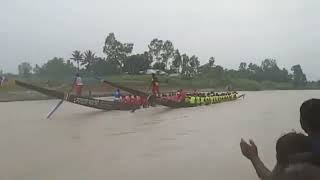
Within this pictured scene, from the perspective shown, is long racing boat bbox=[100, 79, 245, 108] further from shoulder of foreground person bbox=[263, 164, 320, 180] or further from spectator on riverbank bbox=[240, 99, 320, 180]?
shoulder of foreground person bbox=[263, 164, 320, 180]

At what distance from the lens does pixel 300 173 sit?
215 centimetres

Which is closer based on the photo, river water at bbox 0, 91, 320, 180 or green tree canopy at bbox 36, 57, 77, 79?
river water at bbox 0, 91, 320, 180

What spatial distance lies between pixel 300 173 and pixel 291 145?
19cm

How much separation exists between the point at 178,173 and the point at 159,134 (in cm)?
630

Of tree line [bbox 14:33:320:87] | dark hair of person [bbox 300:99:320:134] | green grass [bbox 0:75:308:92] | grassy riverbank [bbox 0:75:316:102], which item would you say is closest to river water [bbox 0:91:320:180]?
dark hair of person [bbox 300:99:320:134]

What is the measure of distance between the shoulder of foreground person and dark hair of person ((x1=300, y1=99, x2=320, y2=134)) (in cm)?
26

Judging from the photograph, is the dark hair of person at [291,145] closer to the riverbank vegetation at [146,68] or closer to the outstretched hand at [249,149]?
the outstretched hand at [249,149]

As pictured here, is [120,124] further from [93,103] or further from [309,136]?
[309,136]

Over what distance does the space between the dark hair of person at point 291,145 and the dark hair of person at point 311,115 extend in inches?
4.9

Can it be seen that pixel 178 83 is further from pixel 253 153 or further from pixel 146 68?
pixel 253 153

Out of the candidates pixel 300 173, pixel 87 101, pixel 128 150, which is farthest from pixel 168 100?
pixel 300 173

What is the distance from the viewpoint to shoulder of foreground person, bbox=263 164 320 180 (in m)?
2.15

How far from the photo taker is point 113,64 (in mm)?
86438

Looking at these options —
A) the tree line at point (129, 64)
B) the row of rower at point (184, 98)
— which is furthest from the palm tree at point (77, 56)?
the row of rower at point (184, 98)
